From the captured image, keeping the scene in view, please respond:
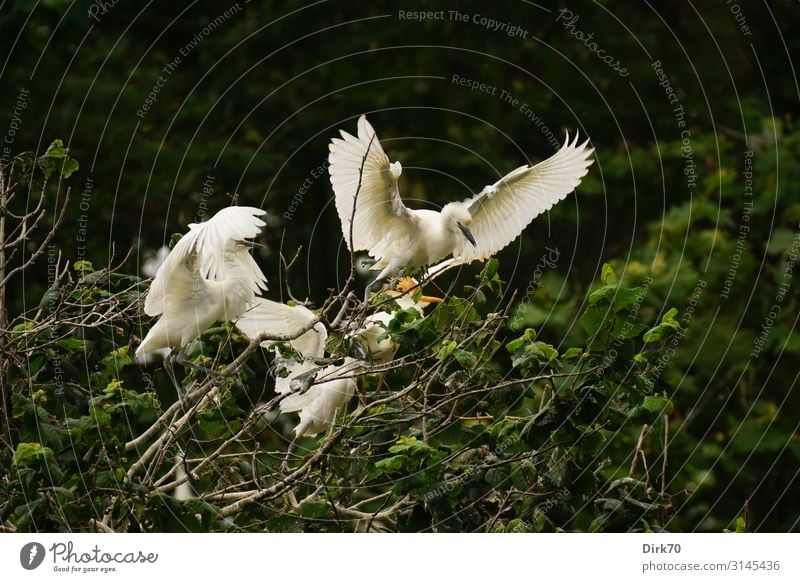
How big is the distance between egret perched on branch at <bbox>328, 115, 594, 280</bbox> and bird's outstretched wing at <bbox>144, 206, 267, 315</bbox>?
753 millimetres

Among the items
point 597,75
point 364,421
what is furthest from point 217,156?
point 364,421

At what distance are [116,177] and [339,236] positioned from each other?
1.68m

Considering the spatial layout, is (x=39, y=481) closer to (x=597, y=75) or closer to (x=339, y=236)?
(x=339, y=236)

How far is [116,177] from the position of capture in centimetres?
977

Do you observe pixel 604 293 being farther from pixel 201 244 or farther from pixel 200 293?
pixel 200 293

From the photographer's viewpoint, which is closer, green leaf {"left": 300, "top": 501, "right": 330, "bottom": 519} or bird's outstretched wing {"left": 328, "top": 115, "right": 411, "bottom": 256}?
green leaf {"left": 300, "top": 501, "right": 330, "bottom": 519}
